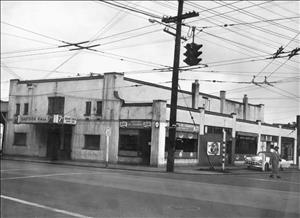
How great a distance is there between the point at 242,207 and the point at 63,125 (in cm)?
2923

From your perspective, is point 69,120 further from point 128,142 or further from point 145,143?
point 145,143

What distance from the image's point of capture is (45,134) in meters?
41.1

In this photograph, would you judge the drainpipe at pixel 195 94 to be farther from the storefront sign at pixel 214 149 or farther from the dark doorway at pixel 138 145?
the dark doorway at pixel 138 145

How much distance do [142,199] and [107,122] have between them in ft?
78.4

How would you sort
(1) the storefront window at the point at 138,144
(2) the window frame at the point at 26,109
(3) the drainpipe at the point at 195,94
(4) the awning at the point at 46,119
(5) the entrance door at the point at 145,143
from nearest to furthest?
(5) the entrance door at the point at 145,143 < (1) the storefront window at the point at 138,144 < (4) the awning at the point at 46,119 < (2) the window frame at the point at 26,109 < (3) the drainpipe at the point at 195,94

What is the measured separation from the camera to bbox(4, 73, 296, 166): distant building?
34.1 metres

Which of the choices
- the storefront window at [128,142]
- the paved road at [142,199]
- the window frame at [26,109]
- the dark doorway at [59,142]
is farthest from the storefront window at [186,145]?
the paved road at [142,199]

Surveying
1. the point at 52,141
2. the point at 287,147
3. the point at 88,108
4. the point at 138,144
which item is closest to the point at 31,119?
the point at 52,141

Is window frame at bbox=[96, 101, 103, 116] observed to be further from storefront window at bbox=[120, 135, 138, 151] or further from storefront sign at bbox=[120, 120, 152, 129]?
storefront window at bbox=[120, 135, 138, 151]

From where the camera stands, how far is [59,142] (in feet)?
131

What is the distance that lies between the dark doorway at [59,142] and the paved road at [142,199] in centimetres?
2139

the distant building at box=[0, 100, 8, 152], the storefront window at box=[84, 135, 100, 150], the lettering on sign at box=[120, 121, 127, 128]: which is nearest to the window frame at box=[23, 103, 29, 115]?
the distant building at box=[0, 100, 8, 152]

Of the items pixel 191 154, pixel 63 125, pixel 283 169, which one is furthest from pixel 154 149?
pixel 283 169

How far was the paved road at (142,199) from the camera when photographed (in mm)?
10461
